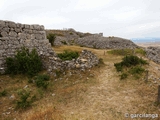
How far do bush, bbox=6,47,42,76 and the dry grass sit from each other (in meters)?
0.61

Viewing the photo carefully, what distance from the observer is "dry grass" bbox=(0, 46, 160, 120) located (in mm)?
6658

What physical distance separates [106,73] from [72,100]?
198 inches

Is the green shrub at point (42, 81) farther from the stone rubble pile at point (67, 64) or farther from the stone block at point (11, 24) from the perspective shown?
the stone block at point (11, 24)

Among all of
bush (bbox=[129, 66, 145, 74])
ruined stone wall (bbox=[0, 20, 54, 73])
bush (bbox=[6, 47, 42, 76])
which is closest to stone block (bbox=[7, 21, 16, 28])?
ruined stone wall (bbox=[0, 20, 54, 73])

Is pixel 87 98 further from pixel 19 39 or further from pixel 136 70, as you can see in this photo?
pixel 19 39

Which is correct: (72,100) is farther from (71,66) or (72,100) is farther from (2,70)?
(2,70)

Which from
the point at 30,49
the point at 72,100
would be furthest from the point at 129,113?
the point at 30,49

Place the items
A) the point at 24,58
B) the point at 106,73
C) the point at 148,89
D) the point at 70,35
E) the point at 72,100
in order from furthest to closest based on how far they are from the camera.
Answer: the point at 70,35
the point at 106,73
the point at 24,58
the point at 148,89
the point at 72,100

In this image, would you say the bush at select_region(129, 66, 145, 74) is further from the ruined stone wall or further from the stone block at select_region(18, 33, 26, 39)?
the stone block at select_region(18, 33, 26, 39)

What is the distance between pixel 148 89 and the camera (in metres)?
8.78

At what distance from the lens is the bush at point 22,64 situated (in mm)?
11477

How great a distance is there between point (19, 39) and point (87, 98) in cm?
768

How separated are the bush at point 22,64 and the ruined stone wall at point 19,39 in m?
0.56

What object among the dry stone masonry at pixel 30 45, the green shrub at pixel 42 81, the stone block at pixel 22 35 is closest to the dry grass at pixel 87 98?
the green shrub at pixel 42 81
